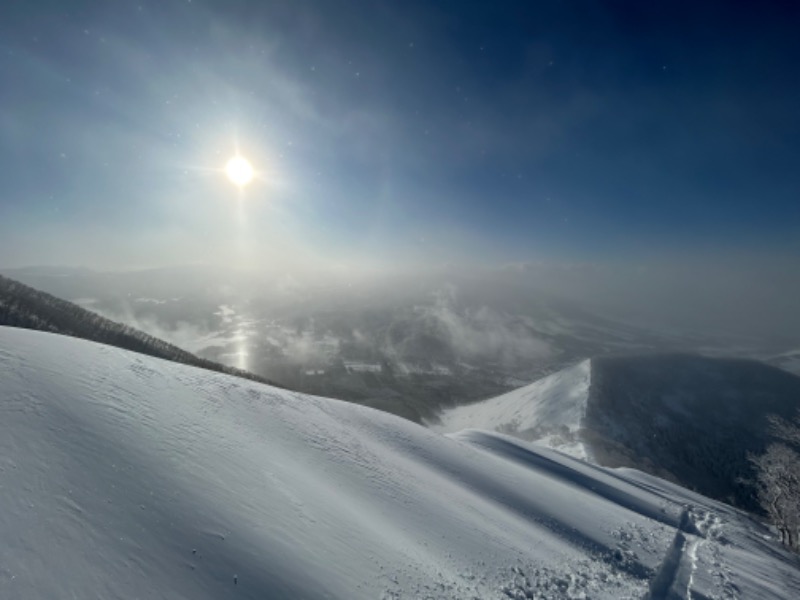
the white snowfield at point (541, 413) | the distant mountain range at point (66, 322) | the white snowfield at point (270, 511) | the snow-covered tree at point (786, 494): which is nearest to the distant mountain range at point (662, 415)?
the white snowfield at point (541, 413)

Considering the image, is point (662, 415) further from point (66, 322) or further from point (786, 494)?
point (66, 322)

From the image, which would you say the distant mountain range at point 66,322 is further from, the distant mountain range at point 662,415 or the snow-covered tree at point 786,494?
the distant mountain range at point 662,415

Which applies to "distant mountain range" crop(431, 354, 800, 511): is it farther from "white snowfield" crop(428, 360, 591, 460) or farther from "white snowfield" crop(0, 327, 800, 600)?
"white snowfield" crop(0, 327, 800, 600)

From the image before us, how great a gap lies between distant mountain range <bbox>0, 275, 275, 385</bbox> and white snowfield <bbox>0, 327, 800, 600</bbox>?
19984 millimetres

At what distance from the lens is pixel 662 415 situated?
2926 inches

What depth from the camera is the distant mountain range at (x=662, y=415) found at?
191 feet

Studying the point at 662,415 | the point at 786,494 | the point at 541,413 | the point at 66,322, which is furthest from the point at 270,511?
the point at 662,415

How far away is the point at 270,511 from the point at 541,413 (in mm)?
73935

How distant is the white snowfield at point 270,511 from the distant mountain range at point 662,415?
3633cm

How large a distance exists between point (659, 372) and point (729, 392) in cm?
1417

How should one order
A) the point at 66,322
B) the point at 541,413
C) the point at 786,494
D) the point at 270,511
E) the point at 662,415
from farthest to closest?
the point at 662,415 < the point at 541,413 < the point at 66,322 < the point at 786,494 < the point at 270,511

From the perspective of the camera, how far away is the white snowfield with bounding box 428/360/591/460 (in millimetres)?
62312

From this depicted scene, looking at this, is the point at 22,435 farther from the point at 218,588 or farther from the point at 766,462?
the point at 766,462

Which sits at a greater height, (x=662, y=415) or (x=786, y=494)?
(x=662, y=415)
